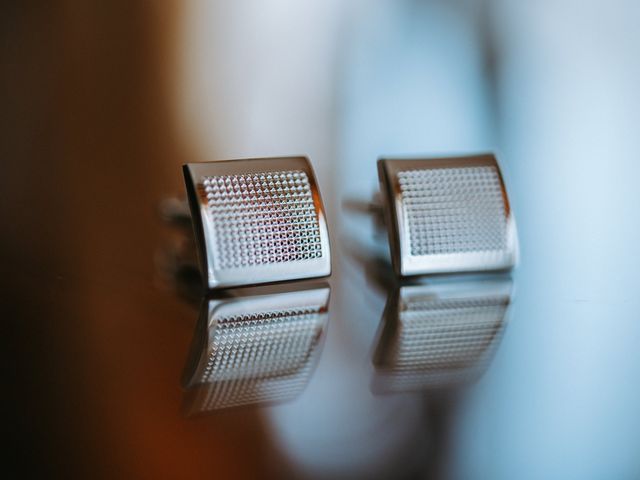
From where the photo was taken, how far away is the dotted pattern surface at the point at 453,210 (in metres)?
1.08

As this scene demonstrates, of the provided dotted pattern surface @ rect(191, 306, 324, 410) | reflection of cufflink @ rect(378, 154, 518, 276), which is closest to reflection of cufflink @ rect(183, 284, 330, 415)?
dotted pattern surface @ rect(191, 306, 324, 410)

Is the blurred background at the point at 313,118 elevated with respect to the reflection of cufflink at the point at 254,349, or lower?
elevated

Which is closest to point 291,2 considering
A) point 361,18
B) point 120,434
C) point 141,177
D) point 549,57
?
point 361,18

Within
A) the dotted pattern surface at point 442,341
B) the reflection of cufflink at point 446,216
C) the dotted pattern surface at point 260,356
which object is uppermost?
the reflection of cufflink at point 446,216

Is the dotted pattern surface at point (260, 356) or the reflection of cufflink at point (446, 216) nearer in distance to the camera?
the dotted pattern surface at point (260, 356)

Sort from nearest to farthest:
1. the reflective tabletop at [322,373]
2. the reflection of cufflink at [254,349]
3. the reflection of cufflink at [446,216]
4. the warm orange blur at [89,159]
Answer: the reflective tabletop at [322,373], the reflection of cufflink at [254,349], the warm orange blur at [89,159], the reflection of cufflink at [446,216]

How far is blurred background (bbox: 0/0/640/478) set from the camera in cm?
116

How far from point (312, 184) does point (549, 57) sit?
68cm

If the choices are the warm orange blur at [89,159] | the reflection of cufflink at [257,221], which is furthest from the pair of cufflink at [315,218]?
the warm orange blur at [89,159]

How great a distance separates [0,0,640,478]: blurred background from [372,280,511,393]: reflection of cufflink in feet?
0.17

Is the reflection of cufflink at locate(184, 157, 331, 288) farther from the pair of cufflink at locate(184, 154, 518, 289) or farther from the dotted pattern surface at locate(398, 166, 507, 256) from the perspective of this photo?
the dotted pattern surface at locate(398, 166, 507, 256)

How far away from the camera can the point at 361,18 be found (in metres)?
1.41

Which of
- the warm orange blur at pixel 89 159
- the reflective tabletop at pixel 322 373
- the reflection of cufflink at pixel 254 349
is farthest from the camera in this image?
the warm orange blur at pixel 89 159

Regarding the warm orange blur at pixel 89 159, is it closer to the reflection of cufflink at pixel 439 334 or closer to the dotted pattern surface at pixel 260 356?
the dotted pattern surface at pixel 260 356
